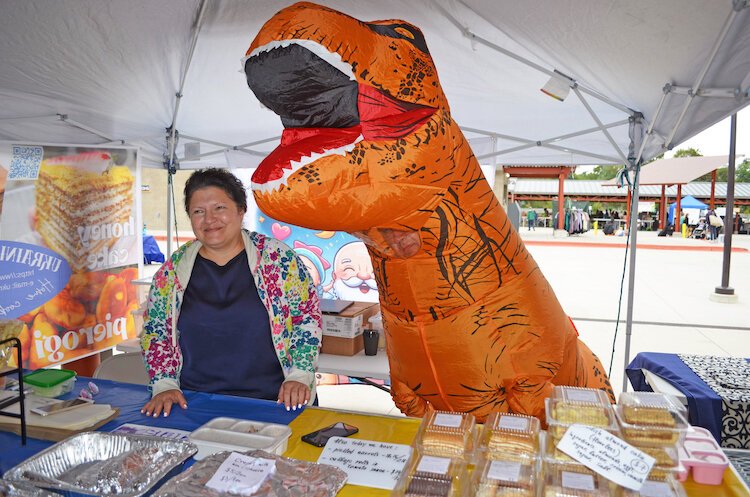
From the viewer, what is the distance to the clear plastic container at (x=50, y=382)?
5.57ft

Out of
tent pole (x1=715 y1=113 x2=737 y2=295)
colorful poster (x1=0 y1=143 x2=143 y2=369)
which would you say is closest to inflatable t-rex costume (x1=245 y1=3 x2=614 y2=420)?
colorful poster (x1=0 y1=143 x2=143 y2=369)

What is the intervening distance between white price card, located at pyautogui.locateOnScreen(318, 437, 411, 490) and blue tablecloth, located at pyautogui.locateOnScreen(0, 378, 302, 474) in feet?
0.85

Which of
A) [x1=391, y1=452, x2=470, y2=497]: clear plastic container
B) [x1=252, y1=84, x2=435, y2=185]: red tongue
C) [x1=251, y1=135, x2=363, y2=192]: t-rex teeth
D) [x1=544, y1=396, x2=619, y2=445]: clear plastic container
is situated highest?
[x1=252, y1=84, x2=435, y2=185]: red tongue

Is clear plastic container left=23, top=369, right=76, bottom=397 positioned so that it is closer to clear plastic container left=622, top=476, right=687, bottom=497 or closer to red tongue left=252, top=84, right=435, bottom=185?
red tongue left=252, top=84, right=435, bottom=185

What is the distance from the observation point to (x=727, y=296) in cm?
858

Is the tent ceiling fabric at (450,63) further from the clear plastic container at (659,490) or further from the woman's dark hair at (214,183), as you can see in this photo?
the clear plastic container at (659,490)

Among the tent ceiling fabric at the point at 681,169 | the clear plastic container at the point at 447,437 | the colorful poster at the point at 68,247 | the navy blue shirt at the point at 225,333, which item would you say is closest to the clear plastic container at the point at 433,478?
the clear plastic container at the point at 447,437

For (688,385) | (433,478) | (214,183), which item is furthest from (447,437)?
(688,385)

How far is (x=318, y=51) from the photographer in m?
1.13

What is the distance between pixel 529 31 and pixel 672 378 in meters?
1.82

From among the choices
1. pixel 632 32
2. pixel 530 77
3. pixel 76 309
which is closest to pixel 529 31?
pixel 632 32

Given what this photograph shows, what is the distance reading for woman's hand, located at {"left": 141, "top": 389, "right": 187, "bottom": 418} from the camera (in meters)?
1.61

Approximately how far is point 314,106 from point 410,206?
33cm

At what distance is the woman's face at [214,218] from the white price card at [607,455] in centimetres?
127
